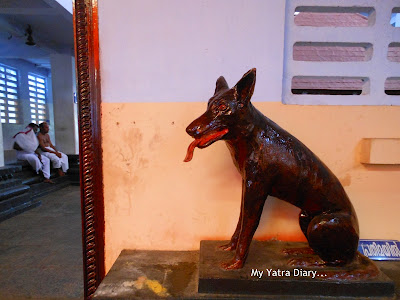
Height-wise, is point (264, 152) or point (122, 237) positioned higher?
point (264, 152)

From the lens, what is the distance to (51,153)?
206 inches

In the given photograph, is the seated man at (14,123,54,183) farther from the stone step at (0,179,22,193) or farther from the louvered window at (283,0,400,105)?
the louvered window at (283,0,400,105)

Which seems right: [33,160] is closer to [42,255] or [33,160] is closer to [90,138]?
[42,255]

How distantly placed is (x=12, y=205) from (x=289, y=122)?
4017 millimetres

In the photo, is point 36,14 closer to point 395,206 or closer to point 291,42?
point 291,42

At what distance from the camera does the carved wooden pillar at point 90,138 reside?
44.5 inches

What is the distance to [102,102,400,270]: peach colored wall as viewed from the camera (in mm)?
1173

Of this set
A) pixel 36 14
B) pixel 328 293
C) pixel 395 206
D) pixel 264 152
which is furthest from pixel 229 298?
pixel 36 14

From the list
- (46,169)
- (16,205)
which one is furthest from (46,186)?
(16,205)

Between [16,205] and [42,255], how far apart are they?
1.80 meters

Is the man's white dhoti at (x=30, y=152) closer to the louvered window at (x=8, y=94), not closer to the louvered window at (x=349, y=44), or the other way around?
the louvered window at (x=8, y=94)

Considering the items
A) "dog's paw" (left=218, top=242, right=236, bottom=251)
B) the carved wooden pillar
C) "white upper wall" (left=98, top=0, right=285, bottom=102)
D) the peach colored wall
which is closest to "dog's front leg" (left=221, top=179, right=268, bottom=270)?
"dog's paw" (left=218, top=242, right=236, bottom=251)

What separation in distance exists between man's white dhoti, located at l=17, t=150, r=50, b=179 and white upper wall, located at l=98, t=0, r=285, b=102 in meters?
4.40

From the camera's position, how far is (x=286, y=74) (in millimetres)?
1185
